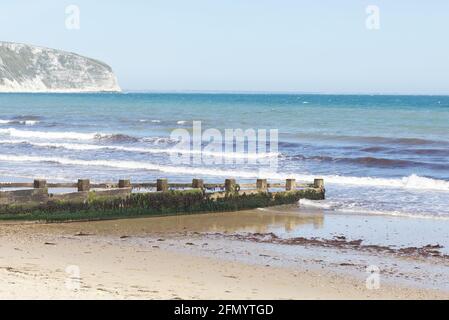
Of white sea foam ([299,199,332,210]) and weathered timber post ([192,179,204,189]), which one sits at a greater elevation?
weathered timber post ([192,179,204,189])

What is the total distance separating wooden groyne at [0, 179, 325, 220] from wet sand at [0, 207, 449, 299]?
1.35 ft

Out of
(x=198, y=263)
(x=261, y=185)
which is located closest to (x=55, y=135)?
(x=261, y=185)

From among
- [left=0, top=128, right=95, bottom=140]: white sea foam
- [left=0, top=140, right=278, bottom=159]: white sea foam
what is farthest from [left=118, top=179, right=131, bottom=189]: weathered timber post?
[left=0, top=128, right=95, bottom=140]: white sea foam

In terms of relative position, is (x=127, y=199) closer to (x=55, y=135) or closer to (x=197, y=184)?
(x=197, y=184)

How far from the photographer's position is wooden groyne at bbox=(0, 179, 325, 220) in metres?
16.5

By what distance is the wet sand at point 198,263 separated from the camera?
424 inches

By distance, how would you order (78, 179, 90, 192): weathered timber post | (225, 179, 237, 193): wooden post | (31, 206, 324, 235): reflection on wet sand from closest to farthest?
1. (31, 206, 324, 235): reflection on wet sand
2. (78, 179, 90, 192): weathered timber post
3. (225, 179, 237, 193): wooden post

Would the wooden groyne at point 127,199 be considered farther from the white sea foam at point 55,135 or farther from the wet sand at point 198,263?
the white sea foam at point 55,135

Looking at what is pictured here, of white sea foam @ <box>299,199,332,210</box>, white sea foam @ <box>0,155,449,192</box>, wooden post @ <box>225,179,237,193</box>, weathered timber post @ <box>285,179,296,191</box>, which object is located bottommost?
white sea foam @ <box>0,155,449,192</box>

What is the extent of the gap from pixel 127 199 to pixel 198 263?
528 centimetres

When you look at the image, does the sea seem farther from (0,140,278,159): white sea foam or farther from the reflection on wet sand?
the reflection on wet sand

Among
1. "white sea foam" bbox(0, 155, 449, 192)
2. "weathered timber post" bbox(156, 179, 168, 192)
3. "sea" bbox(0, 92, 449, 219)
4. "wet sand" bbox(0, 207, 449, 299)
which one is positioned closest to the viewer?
"wet sand" bbox(0, 207, 449, 299)

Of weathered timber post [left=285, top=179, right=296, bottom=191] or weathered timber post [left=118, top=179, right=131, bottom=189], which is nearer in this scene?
weathered timber post [left=118, top=179, right=131, bottom=189]
